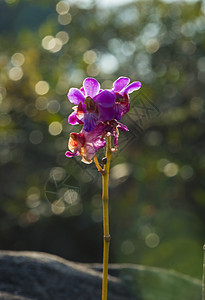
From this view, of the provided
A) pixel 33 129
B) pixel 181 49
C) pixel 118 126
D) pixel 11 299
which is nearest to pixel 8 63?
pixel 33 129

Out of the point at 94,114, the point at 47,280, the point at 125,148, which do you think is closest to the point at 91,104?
the point at 94,114

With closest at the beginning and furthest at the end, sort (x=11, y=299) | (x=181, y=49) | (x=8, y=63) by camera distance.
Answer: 1. (x=11, y=299)
2. (x=181, y=49)
3. (x=8, y=63)

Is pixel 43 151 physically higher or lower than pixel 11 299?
higher

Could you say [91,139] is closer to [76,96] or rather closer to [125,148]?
[76,96]

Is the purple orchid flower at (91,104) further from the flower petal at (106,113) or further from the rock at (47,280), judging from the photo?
the rock at (47,280)

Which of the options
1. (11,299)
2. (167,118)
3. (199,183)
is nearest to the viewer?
(11,299)

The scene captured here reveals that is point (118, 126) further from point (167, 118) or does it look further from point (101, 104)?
point (167, 118)

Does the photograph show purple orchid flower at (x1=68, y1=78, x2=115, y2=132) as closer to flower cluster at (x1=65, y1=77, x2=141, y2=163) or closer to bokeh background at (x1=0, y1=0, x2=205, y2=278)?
flower cluster at (x1=65, y1=77, x2=141, y2=163)
